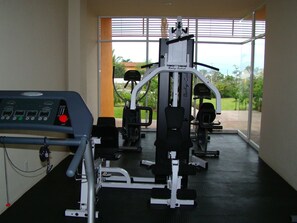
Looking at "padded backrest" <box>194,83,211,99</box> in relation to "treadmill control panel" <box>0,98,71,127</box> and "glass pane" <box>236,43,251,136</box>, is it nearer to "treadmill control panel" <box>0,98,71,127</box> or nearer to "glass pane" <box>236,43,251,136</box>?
"glass pane" <box>236,43,251,136</box>

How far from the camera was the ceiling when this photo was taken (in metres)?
5.82

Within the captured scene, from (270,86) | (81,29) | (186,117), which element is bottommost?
(186,117)

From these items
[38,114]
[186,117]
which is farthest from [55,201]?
[38,114]

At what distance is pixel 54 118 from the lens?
1691 millimetres

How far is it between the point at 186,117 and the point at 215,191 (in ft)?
3.09

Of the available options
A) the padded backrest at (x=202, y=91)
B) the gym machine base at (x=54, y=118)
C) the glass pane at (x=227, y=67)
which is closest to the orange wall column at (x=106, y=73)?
the glass pane at (x=227, y=67)

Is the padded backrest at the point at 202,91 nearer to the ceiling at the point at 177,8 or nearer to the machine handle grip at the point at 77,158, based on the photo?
the ceiling at the point at 177,8

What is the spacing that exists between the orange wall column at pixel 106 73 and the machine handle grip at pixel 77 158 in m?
6.10

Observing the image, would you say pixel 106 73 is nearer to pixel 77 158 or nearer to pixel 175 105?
pixel 175 105

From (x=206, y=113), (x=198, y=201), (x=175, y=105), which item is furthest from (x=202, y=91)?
(x=198, y=201)

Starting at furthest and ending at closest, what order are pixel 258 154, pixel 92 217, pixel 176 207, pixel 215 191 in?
pixel 258 154 < pixel 215 191 < pixel 176 207 < pixel 92 217

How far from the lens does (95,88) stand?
24.4 feet

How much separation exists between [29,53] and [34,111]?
7.39 feet

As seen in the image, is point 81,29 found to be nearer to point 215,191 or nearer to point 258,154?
→ point 215,191
